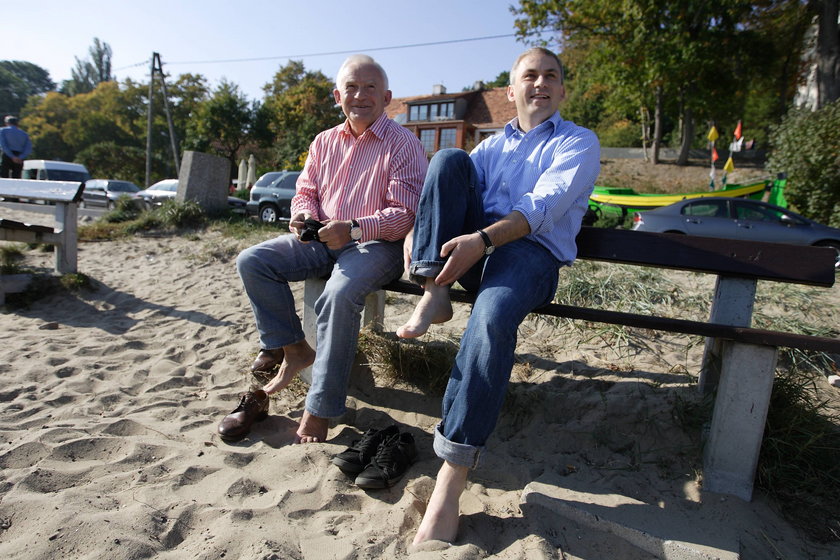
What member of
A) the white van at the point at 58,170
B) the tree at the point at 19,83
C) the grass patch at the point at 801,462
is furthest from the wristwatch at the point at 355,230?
the tree at the point at 19,83

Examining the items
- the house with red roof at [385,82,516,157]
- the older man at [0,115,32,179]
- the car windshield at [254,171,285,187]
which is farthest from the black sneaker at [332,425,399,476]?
the house with red roof at [385,82,516,157]

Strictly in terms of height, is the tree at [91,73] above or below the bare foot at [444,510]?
above

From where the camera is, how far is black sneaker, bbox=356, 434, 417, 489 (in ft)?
6.30

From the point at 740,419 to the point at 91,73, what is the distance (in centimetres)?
8792

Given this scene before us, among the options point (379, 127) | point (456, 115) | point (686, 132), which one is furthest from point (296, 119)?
point (379, 127)

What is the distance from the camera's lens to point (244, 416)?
2.36 metres

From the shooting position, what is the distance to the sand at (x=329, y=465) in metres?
1.66

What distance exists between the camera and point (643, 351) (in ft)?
9.73

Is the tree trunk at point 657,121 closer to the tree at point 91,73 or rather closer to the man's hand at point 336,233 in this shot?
the man's hand at point 336,233

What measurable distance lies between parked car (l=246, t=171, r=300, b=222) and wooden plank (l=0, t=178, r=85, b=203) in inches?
233

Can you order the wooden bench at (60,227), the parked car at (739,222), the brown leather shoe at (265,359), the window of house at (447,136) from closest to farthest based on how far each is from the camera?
the brown leather shoe at (265,359)
the wooden bench at (60,227)
the parked car at (739,222)
the window of house at (447,136)

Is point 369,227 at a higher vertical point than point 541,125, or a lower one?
lower

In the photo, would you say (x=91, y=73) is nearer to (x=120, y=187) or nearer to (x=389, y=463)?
(x=120, y=187)

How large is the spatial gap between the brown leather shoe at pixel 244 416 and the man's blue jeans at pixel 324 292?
0.26 meters
